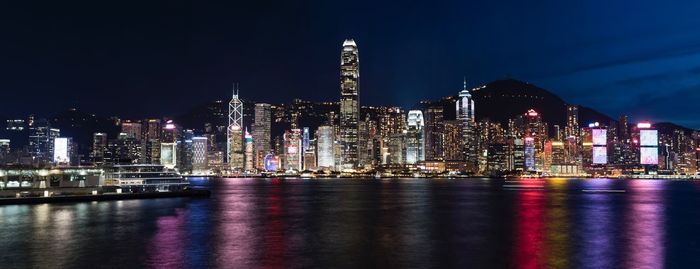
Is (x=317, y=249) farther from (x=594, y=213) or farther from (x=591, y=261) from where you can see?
(x=594, y=213)

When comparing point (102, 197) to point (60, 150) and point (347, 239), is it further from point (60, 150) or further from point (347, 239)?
point (60, 150)

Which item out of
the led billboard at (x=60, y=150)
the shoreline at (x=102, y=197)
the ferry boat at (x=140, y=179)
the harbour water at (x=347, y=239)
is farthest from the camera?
the led billboard at (x=60, y=150)

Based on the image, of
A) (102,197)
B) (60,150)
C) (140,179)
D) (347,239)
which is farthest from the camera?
(60,150)

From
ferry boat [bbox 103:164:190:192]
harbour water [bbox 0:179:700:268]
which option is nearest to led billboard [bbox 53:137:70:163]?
ferry boat [bbox 103:164:190:192]

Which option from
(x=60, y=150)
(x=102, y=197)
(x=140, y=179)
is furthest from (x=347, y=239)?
(x=60, y=150)

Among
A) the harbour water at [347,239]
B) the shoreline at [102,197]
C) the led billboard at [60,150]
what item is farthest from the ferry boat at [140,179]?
the led billboard at [60,150]

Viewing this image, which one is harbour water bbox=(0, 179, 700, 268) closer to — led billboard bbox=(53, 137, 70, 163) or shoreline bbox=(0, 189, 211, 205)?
shoreline bbox=(0, 189, 211, 205)

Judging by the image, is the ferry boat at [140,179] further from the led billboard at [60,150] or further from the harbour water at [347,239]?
the led billboard at [60,150]

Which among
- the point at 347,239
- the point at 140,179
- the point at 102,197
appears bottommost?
the point at 347,239
